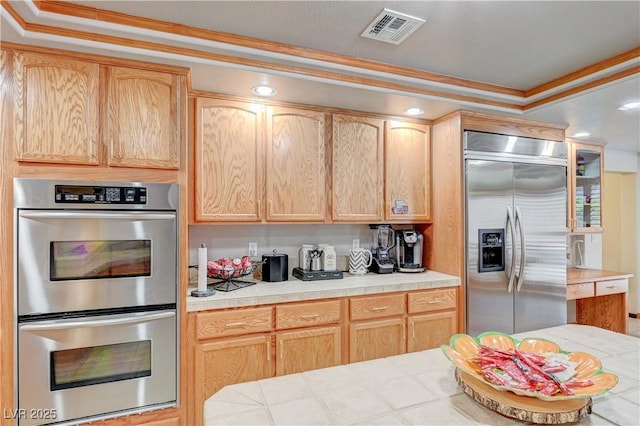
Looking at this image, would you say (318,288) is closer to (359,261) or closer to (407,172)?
(359,261)

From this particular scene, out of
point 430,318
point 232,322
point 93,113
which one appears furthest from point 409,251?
point 93,113

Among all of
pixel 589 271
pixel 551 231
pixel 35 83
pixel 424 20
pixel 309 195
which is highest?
pixel 424 20

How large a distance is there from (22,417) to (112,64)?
6.12 feet

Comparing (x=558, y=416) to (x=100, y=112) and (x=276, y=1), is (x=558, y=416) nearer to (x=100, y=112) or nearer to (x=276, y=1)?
(x=276, y=1)

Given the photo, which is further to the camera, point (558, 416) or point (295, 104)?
point (295, 104)

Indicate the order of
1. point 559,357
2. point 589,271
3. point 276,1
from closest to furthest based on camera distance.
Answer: point 559,357 → point 276,1 → point 589,271

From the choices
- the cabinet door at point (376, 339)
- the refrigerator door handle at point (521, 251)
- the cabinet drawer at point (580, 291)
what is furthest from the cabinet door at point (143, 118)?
the cabinet drawer at point (580, 291)

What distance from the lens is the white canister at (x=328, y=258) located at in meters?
2.83

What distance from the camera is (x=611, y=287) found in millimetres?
3566

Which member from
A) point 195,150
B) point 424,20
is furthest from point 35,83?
point 424,20

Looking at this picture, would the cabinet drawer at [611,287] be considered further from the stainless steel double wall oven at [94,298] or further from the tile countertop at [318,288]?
the stainless steel double wall oven at [94,298]

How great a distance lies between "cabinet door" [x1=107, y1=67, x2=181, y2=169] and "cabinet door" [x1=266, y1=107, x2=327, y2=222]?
743 mm

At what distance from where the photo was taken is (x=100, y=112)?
1.88 m

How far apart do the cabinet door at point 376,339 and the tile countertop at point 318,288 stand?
243 millimetres
